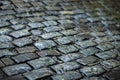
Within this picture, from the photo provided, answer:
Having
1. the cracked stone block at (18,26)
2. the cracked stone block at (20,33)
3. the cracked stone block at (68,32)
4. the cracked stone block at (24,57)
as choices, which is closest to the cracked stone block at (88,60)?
the cracked stone block at (24,57)

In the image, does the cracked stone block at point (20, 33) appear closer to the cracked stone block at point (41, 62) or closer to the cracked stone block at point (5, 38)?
the cracked stone block at point (5, 38)

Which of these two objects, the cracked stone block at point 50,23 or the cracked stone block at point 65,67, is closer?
the cracked stone block at point 65,67

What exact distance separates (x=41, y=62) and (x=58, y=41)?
810 millimetres

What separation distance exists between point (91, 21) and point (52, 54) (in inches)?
76.8

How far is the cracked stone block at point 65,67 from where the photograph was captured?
3.70 metres

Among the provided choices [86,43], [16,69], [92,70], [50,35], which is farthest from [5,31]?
[92,70]

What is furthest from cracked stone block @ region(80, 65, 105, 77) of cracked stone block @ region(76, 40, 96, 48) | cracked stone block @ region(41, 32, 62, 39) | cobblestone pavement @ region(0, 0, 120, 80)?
cracked stone block @ region(41, 32, 62, 39)

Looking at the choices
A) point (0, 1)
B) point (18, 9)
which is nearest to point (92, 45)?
point (18, 9)

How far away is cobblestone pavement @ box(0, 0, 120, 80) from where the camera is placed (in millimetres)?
3676

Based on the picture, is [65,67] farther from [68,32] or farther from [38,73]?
[68,32]

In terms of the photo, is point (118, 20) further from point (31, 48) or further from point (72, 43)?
point (31, 48)

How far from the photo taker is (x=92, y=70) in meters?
A: 3.83

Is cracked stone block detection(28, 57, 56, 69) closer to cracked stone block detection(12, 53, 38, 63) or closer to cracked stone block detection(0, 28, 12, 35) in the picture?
cracked stone block detection(12, 53, 38, 63)

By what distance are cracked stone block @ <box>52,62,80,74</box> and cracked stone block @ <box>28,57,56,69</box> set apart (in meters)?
0.13
